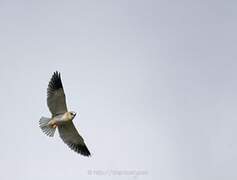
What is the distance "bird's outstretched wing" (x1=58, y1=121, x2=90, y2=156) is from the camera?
16.8m

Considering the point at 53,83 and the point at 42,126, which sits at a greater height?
the point at 53,83

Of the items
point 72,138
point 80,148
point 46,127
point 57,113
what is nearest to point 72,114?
point 57,113

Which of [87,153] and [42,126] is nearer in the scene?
[42,126]

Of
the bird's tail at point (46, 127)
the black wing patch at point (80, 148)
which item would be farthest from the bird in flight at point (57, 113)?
the black wing patch at point (80, 148)

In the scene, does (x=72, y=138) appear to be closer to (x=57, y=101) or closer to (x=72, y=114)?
(x=72, y=114)

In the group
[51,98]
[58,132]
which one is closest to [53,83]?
[51,98]

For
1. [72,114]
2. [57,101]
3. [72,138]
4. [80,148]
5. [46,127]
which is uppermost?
[57,101]

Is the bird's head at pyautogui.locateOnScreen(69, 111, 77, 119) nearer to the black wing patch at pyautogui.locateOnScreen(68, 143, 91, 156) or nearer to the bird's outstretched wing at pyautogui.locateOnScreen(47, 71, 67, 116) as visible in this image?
the bird's outstretched wing at pyautogui.locateOnScreen(47, 71, 67, 116)

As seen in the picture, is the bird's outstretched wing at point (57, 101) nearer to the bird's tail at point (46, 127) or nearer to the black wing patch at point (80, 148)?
the bird's tail at point (46, 127)

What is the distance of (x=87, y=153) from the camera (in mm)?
17484

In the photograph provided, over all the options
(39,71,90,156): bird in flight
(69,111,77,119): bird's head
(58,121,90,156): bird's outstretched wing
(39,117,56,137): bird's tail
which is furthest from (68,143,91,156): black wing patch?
(69,111,77,119): bird's head

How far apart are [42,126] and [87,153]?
2016 mm

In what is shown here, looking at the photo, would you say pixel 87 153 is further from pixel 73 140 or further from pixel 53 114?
pixel 53 114

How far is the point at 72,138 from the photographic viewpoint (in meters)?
17.2
